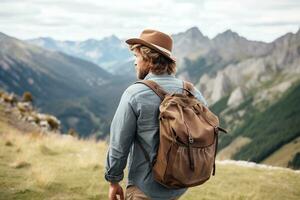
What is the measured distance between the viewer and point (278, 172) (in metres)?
14.7

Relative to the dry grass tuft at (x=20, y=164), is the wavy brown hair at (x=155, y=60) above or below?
above

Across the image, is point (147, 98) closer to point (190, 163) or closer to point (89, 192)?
point (190, 163)

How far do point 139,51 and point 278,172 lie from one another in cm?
1093

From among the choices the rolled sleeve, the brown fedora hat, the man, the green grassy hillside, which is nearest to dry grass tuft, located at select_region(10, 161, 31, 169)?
the green grassy hillside

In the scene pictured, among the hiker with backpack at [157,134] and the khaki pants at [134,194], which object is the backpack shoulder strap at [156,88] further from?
the khaki pants at [134,194]

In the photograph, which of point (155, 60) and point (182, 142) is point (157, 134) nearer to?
point (182, 142)

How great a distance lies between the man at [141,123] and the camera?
4871mm

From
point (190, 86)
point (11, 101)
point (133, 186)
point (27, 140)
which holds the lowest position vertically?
point (11, 101)

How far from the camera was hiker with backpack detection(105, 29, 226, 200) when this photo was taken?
4.73 metres

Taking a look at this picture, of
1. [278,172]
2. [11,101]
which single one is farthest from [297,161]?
[278,172]

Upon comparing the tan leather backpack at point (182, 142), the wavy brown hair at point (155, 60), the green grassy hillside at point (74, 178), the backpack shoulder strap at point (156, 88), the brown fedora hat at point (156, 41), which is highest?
the brown fedora hat at point (156, 41)

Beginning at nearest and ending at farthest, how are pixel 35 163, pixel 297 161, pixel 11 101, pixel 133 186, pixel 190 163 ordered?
pixel 190 163, pixel 133 186, pixel 35 163, pixel 11 101, pixel 297 161

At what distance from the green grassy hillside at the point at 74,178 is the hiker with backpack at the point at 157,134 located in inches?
194

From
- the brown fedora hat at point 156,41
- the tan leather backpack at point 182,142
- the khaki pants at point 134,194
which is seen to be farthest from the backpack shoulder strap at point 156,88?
the khaki pants at point 134,194
